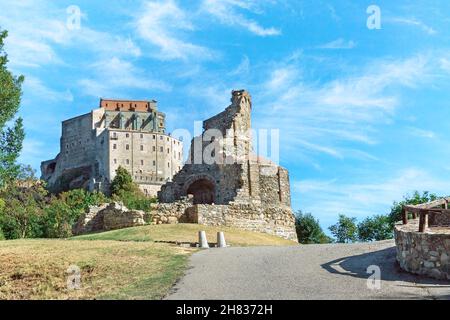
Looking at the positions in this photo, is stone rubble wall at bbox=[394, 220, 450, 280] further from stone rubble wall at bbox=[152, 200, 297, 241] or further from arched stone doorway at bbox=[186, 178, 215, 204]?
arched stone doorway at bbox=[186, 178, 215, 204]

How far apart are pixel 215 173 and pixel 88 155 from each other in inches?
3945

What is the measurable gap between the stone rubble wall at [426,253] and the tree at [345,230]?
41.6 metres

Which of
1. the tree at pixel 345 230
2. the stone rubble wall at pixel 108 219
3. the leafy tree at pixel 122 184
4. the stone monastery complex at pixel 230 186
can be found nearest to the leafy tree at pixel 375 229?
the tree at pixel 345 230

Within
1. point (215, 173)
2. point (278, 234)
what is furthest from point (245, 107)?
point (278, 234)

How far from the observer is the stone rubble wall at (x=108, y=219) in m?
37.2

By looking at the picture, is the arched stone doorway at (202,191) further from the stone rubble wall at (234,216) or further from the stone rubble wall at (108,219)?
the stone rubble wall at (108,219)

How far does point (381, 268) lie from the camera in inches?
675

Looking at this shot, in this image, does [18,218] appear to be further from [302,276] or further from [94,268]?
[302,276]

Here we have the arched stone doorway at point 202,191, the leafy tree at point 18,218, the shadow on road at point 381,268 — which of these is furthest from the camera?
the leafy tree at point 18,218

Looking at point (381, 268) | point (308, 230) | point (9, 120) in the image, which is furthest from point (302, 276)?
point (308, 230)

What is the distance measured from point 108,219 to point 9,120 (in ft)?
29.6

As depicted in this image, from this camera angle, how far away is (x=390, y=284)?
15.0 meters

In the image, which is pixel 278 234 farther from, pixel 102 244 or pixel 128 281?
pixel 128 281
